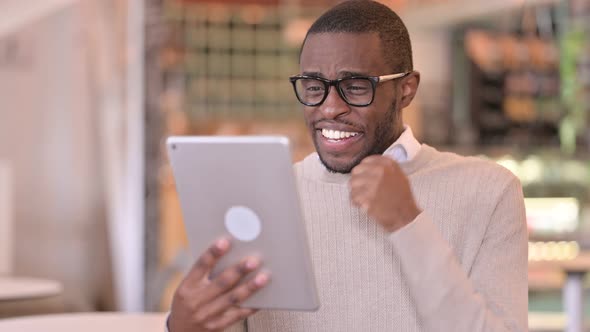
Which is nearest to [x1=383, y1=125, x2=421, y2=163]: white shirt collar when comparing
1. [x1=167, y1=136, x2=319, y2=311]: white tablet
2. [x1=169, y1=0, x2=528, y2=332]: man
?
[x1=169, y1=0, x2=528, y2=332]: man

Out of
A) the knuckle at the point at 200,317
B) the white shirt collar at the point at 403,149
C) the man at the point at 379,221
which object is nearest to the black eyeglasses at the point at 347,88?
the man at the point at 379,221

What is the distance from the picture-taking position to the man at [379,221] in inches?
46.2

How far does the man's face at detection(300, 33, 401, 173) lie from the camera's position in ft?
4.33

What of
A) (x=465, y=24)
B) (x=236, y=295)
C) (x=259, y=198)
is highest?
(x=465, y=24)

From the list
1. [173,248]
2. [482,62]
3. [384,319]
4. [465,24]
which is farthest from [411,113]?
[384,319]

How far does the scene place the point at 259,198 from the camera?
1.12m

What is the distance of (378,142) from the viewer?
139cm

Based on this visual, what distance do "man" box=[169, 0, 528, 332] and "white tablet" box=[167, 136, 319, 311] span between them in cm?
Answer: 3

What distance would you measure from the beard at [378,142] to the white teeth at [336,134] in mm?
30

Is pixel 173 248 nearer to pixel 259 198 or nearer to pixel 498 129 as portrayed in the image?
pixel 259 198

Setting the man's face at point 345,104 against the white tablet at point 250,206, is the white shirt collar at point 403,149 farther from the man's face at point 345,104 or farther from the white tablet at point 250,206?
the white tablet at point 250,206

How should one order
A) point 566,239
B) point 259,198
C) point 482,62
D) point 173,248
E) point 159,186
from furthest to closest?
point 482,62
point 566,239
point 173,248
point 159,186
point 259,198

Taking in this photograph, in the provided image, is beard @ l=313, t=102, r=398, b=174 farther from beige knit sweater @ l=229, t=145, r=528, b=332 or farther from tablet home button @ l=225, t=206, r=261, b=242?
tablet home button @ l=225, t=206, r=261, b=242

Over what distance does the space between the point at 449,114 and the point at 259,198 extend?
904cm
